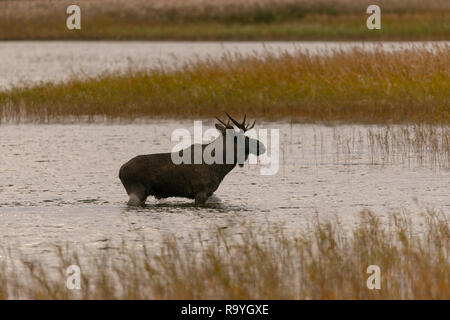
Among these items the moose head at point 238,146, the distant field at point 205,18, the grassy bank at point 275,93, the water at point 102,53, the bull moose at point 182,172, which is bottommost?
the bull moose at point 182,172

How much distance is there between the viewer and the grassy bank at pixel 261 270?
9.97 meters

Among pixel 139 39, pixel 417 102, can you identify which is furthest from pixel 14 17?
pixel 417 102

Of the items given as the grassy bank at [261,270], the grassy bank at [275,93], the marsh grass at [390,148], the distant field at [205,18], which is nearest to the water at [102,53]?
the distant field at [205,18]

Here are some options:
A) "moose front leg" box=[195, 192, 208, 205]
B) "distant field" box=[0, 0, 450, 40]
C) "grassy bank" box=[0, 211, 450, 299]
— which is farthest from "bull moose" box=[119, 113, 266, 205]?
"distant field" box=[0, 0, 450, 40]

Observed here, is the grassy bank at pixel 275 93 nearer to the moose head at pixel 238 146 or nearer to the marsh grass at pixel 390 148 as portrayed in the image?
the marsh grass at pixel 390 148

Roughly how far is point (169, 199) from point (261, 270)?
5884mm

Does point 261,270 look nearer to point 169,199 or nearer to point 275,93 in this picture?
point 169,199

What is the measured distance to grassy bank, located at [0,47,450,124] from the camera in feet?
86.0

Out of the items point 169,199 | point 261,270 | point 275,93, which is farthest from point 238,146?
point 275,93

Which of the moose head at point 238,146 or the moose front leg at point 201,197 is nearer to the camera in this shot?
the moose front leg at point 201,197

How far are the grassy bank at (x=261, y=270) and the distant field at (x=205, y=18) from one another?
159 ft

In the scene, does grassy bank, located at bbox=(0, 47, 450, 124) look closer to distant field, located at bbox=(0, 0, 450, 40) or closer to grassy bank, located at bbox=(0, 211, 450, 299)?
grassy bank, located at bbox=(0, 211, 450, 299)
